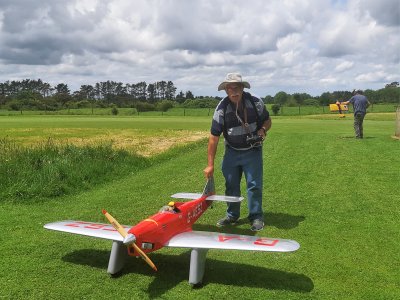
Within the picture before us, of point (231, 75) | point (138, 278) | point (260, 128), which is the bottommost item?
point (138, 278)

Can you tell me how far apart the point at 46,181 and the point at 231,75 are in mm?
5620

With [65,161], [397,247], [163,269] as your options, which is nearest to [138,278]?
[163,269]

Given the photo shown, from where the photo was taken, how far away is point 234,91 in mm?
6359

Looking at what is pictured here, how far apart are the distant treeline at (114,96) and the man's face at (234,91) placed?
89718 millimetres

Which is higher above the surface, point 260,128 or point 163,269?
point 260,128

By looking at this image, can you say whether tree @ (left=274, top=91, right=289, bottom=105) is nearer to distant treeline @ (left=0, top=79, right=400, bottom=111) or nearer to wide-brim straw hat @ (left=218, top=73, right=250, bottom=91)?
distant treeline @ (left=0, top=79, right=400, bottom=111)

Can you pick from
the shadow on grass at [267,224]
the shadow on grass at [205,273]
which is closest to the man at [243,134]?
the shadow on grass at [267,224]

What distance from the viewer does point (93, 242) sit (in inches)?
253

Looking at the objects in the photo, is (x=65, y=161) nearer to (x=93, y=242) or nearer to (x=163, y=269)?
(x=93, y=242)

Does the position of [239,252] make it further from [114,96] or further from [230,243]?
[114,96]

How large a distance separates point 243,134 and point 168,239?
2.31 meters

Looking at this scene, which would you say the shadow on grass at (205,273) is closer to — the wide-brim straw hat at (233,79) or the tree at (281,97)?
the wide-brim straw hat at (233,79)

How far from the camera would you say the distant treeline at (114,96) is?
340 ft

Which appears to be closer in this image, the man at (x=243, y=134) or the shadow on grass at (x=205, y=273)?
the shadow on grass at (x=205, y=273)
